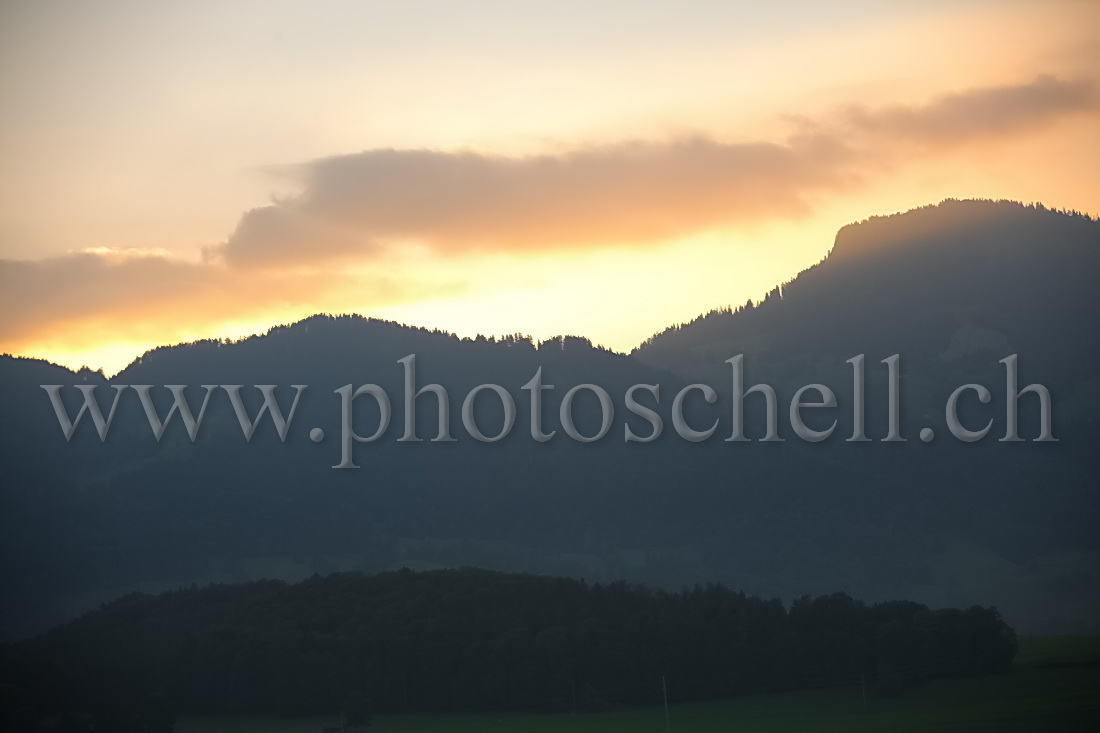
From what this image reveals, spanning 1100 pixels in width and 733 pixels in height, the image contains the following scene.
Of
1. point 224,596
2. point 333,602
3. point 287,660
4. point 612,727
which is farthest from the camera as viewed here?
point 224,596

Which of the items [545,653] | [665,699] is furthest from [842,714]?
[545,653]

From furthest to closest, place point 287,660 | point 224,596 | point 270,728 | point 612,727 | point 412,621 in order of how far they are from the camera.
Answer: point 224,596 < point 412,621 < point 287,660 < point 270,728 < point 612,727

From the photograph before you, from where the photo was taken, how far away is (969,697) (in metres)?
100

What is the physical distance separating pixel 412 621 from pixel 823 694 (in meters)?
36.8

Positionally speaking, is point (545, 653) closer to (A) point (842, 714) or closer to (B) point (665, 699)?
(B) point (665, 699)

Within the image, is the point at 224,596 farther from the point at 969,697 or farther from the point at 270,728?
the point at 969,697

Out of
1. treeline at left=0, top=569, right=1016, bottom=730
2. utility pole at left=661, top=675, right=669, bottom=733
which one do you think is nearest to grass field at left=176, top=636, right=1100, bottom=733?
utility pole at left=661, top=675, right=669, bottom=733

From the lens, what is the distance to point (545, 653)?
106438 millimetres

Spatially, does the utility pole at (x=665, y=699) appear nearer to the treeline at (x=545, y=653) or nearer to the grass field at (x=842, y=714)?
the grass field at (x=842, y=714)

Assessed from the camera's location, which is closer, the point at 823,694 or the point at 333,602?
the point at 823,694

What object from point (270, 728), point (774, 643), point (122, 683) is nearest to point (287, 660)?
point (270, 728)

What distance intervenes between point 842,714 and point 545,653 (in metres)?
24.7

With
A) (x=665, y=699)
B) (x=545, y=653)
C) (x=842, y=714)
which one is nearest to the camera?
(x=665, y=699)

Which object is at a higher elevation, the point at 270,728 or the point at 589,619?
the point at 589,619
